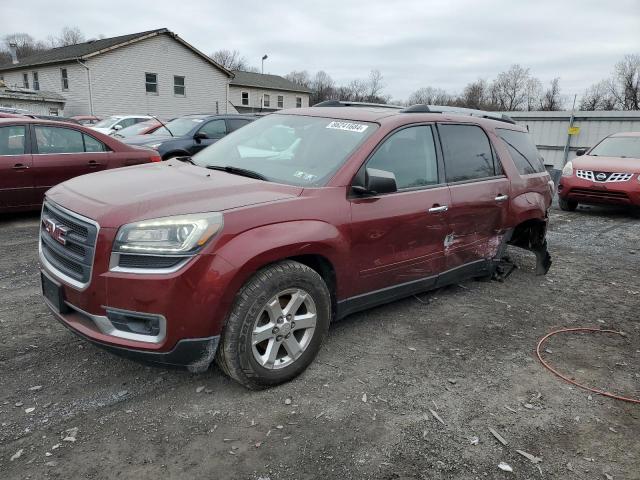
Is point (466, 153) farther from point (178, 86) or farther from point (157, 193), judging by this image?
point (178, 86)

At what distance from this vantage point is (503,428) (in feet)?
9.55

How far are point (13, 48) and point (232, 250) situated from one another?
44.6 m

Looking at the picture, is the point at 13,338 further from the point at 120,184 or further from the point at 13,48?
the point at 13,48

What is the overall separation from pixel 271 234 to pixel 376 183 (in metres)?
0.87

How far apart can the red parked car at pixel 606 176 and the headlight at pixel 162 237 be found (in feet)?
29.7

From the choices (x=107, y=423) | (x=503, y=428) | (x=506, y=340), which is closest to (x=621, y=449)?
(x=503, y=428)

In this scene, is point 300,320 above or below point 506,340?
above

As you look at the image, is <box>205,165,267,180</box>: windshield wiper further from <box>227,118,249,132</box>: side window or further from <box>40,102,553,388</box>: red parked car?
<box>227,118,249,132</box>: side window

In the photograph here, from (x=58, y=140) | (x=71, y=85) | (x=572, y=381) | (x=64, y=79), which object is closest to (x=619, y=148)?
(x=572, y=381)

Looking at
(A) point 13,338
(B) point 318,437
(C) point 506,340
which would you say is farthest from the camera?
(C) point 506,340

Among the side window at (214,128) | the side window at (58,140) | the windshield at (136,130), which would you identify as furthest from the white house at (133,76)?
the side window at (58,140)

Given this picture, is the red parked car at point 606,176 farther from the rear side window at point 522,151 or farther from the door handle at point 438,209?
the door handle at point 438,209

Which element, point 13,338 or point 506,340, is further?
point 506,340

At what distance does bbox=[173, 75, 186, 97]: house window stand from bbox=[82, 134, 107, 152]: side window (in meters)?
25.8
